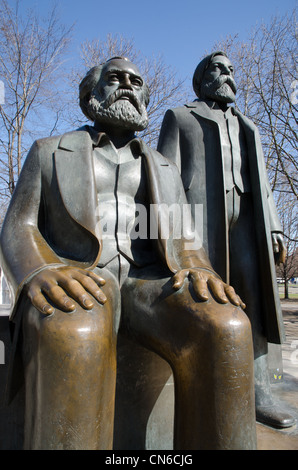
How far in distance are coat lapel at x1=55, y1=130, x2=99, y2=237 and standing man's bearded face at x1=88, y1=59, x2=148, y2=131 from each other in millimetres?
213

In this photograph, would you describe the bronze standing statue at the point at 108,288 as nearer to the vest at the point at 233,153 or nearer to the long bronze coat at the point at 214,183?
the long bronze coat at the point at 214,183

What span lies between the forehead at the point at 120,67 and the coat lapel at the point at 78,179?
452mm

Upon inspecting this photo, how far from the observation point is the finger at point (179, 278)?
1.71 metres

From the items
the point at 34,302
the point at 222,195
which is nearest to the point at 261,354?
the point at 222,195

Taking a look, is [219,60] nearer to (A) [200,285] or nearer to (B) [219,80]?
(B) [219,80]

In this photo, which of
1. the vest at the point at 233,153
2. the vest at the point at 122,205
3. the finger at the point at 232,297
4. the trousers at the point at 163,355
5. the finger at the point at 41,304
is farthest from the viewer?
the vest at the point at 233,153

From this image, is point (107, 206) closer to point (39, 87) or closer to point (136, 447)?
point (136, 447)

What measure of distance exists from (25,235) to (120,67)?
1.08 metres

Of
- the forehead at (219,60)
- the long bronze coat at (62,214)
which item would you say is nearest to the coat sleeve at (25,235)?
the long bronze coat at (62,214)

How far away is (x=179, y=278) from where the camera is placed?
1743 mm

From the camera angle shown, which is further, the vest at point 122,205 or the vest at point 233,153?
the vest at point 233,153

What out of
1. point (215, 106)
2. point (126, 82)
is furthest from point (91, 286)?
point (215, 106)

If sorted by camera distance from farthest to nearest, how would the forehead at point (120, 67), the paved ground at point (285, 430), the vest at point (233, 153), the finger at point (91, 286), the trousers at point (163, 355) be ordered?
the vest at point (233, 153), the forehead at point (120, 67), the paved ground at point (285, 430), the finger at point (91, 286), the trousers at point (163, 355)

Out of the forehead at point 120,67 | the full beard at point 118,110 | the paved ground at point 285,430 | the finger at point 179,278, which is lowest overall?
the paved ground at point 285,430
